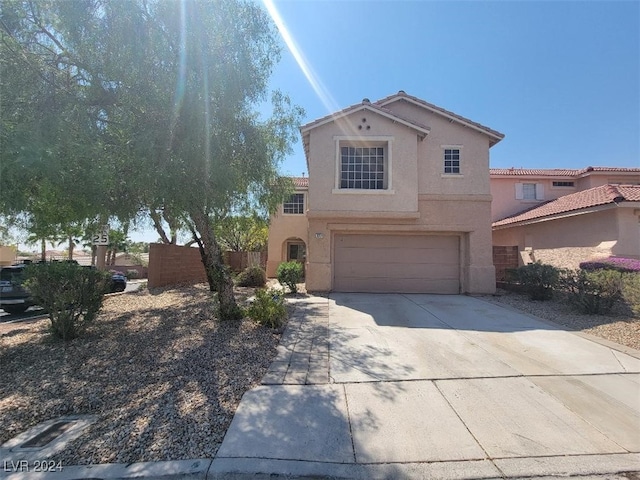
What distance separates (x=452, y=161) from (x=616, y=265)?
6071 mm

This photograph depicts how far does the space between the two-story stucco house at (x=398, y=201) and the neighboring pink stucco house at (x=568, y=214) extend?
12.3 feet

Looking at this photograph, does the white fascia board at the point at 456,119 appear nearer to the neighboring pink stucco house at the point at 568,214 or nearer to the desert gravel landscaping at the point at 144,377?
the neighboring pink stucco house at the point at 568,214

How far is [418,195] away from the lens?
12867 millimetres

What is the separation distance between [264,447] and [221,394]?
134 centimetres

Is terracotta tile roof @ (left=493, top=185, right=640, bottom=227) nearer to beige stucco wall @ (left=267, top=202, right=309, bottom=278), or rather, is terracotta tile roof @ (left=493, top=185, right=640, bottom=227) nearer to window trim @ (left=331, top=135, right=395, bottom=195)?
window trim @ (left=331, top=135, right=395, bottom=195)

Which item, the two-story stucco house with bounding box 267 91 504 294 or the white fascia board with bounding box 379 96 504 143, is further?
the white fascia board with bounding box 379 96 504 143

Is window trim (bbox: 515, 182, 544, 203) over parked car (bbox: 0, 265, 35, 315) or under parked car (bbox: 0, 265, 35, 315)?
over

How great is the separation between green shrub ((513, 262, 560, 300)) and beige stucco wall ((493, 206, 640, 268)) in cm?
297

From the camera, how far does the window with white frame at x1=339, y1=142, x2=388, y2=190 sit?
41.8ft

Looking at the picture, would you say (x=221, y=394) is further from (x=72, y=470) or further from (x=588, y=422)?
(x=588, y=422)

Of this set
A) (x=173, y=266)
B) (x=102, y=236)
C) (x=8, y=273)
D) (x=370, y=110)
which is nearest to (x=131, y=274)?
(x=173, y=266)

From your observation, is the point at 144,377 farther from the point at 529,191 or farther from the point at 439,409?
the point at 529,191

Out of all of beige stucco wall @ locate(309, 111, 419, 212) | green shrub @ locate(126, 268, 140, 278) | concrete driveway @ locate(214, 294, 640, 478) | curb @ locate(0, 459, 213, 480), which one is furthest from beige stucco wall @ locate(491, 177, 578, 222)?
green shrub @ locate(126, 268, 140, 278)

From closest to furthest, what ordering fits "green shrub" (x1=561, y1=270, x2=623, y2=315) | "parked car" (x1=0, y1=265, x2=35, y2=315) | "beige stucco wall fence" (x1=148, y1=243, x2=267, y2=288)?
"green shrub" (x1=561, y1=270, x2=623, y2=315) → "parked car" (x1=0, y1=265, x2=35, y2=315) → "beige stucco wall fence" (x1=148, y1=243, x2=267, y2=288)
